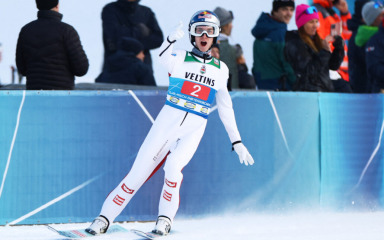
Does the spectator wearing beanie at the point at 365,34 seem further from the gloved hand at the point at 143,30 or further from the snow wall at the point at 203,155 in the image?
the gloved hand at the point at 143,30

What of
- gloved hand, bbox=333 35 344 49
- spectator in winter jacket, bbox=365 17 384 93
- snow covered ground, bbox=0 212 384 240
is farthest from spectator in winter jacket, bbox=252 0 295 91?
snow covered ground, bbox=0 212 384 240

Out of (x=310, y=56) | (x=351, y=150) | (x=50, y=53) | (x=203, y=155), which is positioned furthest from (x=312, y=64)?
(x=50, y=53)

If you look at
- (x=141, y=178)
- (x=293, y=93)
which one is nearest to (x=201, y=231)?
(x=141, y=178)

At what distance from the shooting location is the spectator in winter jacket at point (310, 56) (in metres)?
8.05

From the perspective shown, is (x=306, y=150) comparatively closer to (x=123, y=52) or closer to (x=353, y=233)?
(x=353, y=233)

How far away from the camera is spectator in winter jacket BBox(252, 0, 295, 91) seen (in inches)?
329

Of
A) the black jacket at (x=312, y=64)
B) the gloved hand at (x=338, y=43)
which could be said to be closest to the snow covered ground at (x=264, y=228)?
the black jacket at (x=312, y=64)

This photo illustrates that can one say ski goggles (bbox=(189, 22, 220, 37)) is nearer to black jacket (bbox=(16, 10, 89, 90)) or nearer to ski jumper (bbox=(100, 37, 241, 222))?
ski jumper (bbox=(100, 37, 241, 222))

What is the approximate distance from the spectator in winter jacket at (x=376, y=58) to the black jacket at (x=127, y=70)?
2.45m

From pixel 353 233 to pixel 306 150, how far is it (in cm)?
138

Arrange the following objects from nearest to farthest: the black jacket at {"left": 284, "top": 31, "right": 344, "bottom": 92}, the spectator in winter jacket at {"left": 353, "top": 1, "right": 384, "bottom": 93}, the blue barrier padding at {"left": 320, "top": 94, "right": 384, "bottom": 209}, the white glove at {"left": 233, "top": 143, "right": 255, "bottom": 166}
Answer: the white glove at {"left": 233, "top": 143, "right": 255, "bottom": 166} < the blue barrier padding at {"left": 320, "top": 94, "right": 384, "bottom": 209} < the black jacket at {"left": 284, "top": 31, "right": 344, "bottom": 92} < the spectator in winter jacket at {"left": 353, "top": 1, "right": 384, "bottom": 93}

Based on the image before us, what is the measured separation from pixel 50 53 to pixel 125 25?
179 cm

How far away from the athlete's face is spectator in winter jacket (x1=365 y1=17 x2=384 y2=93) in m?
2.89

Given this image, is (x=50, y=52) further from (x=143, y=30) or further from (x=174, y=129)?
(x=143, y=30)
